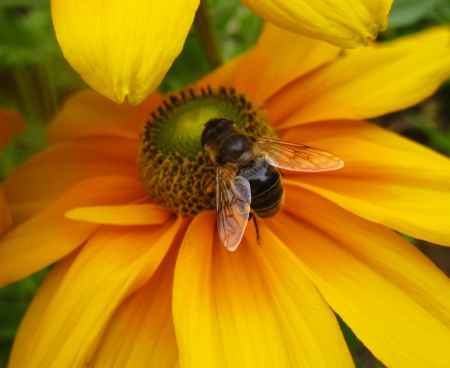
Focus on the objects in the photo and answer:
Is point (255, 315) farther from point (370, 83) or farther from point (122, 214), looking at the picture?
point (370, 83)

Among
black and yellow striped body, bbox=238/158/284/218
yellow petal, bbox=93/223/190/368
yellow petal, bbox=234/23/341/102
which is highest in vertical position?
yellow petal, bbox=234/23/341/102

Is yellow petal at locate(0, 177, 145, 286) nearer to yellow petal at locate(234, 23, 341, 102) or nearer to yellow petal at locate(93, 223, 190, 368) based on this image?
yellow petal at locate(93, 223, 190, 368)

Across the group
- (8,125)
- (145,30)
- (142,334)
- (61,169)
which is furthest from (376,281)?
(8,125)

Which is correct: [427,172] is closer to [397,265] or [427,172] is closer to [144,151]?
[397,265]

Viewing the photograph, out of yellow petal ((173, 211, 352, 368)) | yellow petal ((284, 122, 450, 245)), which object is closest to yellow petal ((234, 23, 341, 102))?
yellow petal ((284, 122, 450, 245))

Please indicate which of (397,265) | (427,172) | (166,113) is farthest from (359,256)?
(166,113)
